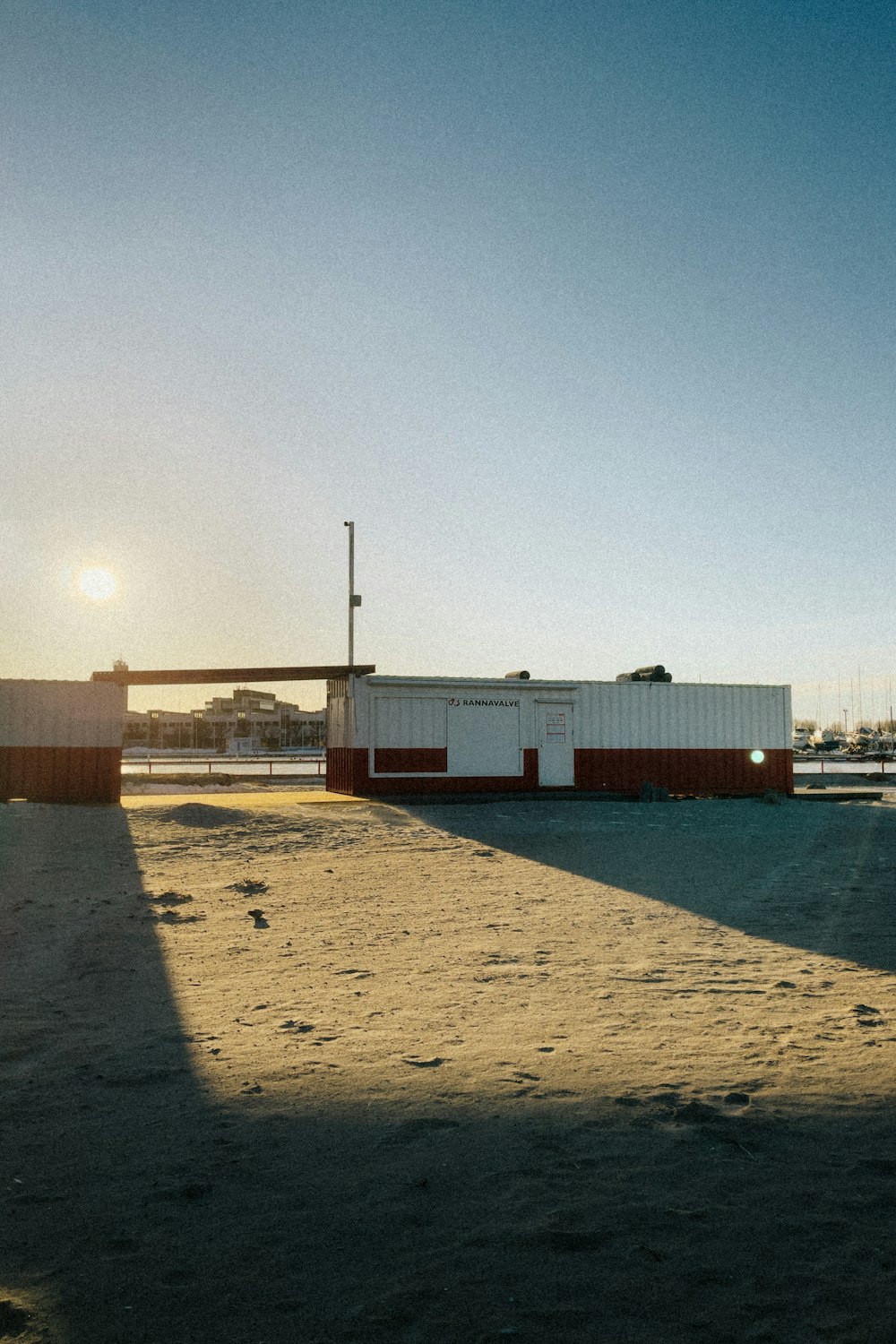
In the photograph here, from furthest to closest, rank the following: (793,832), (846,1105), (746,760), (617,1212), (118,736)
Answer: (746,760)
(118,736)
(793,832)
(846,1105)
(617,1212)

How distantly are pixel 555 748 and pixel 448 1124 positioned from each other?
68.8ft

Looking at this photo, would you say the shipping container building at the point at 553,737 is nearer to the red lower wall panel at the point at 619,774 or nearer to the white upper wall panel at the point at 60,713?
the red lower wall panel at the point at 619,774

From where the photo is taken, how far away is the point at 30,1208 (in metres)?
3.36

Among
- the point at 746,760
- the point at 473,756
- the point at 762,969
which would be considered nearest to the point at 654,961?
the point at 762,969

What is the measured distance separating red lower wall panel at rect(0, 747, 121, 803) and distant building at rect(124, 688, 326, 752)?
7944 centimetres

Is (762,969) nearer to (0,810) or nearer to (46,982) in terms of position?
(46,982)

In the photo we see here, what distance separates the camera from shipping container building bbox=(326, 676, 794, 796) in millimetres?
23406

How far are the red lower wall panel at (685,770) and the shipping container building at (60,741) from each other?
12.5 meters

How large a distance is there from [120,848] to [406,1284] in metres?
12.6

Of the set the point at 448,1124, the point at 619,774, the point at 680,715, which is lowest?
the point at 448,1124

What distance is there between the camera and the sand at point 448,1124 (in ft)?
9.11

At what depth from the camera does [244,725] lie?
102125 mm

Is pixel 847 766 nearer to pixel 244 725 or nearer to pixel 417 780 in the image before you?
pixel 417 780

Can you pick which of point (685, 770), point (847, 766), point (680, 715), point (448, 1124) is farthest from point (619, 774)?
point (847, 766)
